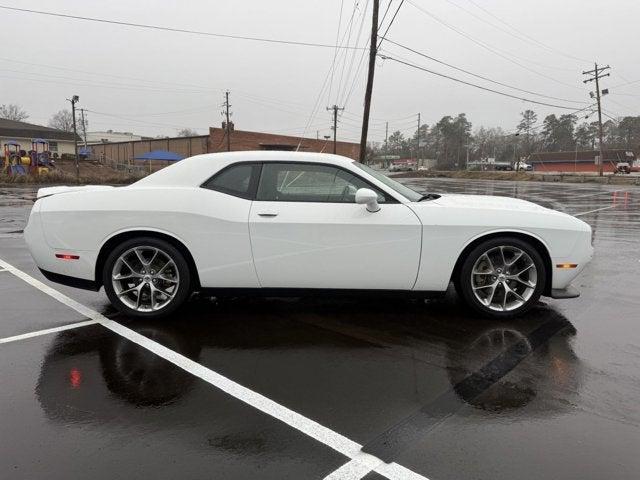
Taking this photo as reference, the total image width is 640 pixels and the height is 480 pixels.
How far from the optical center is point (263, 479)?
236cm

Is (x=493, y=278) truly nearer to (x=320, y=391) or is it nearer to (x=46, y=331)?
(x=320, y=391)

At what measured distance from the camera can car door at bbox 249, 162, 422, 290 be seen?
14.5ft

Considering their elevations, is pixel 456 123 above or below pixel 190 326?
above

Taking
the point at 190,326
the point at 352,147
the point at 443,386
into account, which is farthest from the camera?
the point at 352,147

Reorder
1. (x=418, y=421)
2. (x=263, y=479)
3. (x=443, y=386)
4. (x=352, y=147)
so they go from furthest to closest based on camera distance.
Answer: (x=352, y=147)
(x=443, y=386)
(x=418, y=421)
(x=263, y=479)

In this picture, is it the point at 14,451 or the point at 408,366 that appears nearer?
the point at 14,451

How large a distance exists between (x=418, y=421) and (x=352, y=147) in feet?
234

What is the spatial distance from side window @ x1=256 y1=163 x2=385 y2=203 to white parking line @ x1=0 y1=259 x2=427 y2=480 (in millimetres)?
1562

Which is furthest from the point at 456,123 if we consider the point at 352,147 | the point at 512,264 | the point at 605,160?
the point at 512,264

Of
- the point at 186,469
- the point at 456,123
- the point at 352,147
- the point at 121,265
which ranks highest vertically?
the point at 456,123

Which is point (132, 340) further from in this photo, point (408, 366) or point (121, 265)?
point (408, 366)

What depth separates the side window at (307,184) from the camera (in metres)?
4.54

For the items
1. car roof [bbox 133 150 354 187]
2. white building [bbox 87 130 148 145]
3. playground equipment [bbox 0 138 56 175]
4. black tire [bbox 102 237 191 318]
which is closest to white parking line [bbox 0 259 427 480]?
black tire [bbox 102 237 191 318]

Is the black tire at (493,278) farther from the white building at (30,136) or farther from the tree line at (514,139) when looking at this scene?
the tree line at (514,139)
